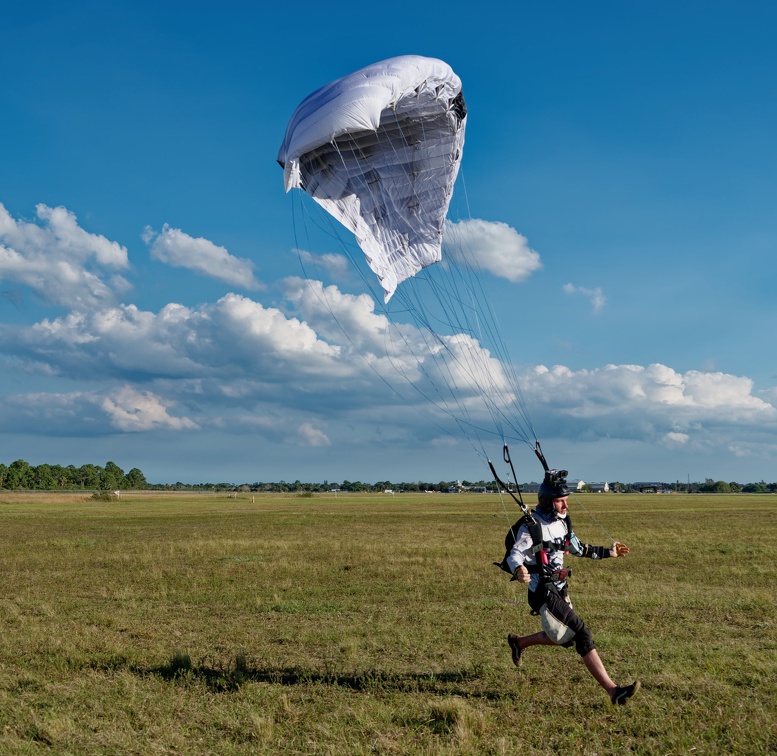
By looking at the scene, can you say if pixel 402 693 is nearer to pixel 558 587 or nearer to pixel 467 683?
pixel 467 683

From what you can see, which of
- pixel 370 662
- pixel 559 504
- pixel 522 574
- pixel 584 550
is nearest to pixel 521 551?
pixel 522 574

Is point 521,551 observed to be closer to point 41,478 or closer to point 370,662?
point 370,662

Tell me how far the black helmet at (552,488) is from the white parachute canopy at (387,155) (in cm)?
419

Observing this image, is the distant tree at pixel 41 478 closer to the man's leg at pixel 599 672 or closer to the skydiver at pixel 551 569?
the skydiver at pixel 551 569

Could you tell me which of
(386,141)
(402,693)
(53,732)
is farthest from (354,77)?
(53,732)

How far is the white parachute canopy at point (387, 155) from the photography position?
9648 millimetres

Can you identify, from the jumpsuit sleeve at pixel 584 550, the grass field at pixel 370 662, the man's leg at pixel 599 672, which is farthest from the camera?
the jumpsuit sleeve at pixel 584 550

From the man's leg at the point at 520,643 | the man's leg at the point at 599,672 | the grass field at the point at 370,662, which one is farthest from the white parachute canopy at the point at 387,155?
the man's leg at the point at 599,672

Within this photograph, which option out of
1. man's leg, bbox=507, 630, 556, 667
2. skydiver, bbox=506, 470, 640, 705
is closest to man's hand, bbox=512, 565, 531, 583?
skydiver, bbox=506, 470, 640, 705

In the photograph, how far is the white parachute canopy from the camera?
9.65 meters

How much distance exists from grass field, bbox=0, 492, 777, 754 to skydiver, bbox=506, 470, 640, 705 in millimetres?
566

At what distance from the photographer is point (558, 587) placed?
7652 millimetres

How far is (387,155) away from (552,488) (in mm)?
5928

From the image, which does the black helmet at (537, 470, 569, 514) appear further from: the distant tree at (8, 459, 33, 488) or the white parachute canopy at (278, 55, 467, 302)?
the distant tree at (8, 459, 33, 488)
